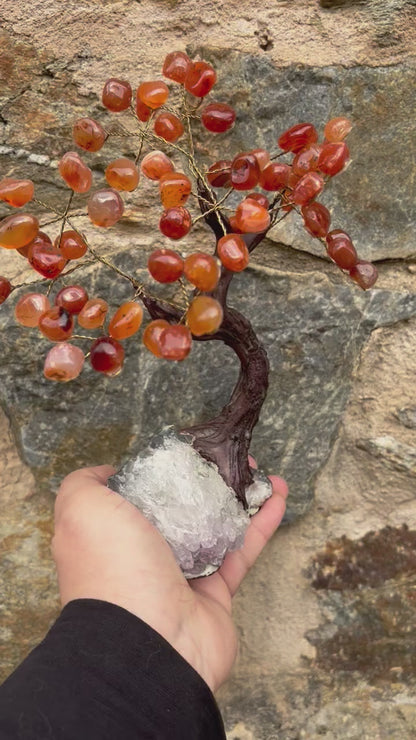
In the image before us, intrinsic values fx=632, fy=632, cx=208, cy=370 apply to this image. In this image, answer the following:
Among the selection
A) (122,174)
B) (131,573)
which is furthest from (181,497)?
(122,174)

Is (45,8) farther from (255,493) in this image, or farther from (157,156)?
(255,493)

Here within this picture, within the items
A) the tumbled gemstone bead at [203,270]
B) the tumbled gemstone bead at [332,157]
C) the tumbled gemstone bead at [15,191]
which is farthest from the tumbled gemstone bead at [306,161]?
the tumbled gemstone bead at [15,191]

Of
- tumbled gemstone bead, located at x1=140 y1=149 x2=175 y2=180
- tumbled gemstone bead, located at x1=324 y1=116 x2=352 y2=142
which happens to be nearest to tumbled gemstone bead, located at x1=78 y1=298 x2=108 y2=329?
tumbled gemstone bead, located at x1=140 y1=149 x2=175 y2=180

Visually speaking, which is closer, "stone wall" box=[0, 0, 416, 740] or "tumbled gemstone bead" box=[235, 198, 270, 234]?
"tumbled gemstone bead" box=[235, 198, 270, 234]

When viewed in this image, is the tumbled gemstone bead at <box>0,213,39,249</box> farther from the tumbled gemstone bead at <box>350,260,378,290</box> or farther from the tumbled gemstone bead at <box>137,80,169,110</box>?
the tumbled gemstone bead at <box>350,260,378,290</box>

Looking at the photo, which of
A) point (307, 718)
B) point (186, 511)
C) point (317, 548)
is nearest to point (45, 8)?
point (186, 511)
